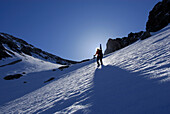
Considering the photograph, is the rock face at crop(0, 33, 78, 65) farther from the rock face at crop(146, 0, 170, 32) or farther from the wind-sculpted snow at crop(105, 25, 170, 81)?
the rock face at crop(146, 0, 170, 32)

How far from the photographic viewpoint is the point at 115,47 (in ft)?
108

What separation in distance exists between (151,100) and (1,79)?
78.3 ft

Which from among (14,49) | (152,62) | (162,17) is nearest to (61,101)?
(152,62)

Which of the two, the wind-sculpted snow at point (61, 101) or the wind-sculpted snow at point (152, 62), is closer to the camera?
the wind-sculpted snow at point (152, 62)

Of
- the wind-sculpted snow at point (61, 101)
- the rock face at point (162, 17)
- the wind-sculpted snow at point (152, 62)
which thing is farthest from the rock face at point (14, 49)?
the rock face at point (162, 17)

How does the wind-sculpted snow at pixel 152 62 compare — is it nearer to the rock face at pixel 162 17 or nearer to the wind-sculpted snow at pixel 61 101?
the wind-sculpted snow at pixel 61 101

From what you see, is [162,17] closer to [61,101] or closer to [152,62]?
[152,62]

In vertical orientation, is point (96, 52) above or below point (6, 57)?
below

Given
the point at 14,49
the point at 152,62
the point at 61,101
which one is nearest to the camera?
the point at 61,101

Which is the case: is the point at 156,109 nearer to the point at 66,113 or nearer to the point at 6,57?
the point at 66,113

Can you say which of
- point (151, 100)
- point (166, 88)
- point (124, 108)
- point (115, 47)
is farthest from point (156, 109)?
point (115, 47)

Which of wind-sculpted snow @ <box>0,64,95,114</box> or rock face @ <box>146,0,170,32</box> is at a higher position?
rock face @ <box>146,0,170,32</box>

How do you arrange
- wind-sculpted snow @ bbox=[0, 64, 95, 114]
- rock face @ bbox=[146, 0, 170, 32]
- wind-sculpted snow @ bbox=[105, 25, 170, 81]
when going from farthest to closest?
1. rock face @ bbox=[146, 0, 170, 32]
2. wind-sculpted snow @ bbox=[0, 64, 95, 114]
3. wind-sculpted snow @ bbox=[105, 25, 170, 81]

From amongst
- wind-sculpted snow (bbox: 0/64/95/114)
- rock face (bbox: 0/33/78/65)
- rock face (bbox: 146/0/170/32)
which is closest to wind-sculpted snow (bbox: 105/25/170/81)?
wind-sculpted snow (bbox: 0/64/95/114)
